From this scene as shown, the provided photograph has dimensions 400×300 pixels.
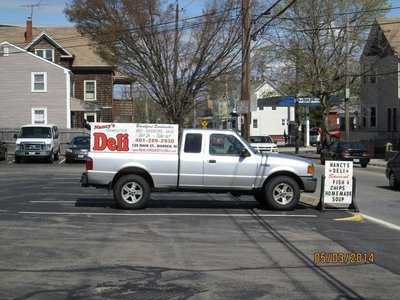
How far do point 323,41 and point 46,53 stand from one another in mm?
21237

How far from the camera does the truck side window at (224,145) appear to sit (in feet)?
50.2

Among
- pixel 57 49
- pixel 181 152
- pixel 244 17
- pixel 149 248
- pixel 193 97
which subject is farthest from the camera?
pixel 57 49

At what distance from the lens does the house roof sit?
180ft

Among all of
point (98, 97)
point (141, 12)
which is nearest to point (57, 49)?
point (98, 97)

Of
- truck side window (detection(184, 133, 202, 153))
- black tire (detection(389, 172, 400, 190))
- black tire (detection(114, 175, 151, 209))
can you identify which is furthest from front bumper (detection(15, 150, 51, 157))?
truck side window (detection(184, 133, 202, 153))

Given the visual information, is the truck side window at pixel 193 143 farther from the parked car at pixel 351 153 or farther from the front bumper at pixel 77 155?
the parked car at pixel 351 153

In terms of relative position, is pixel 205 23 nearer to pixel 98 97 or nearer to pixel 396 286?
pixel 98 97

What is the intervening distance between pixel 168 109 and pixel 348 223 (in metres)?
31.7

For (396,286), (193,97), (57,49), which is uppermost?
(57,49)

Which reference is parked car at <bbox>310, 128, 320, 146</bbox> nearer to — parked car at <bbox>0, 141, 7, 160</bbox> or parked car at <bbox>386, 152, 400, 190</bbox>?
parked car at <bbox>0, 141, 7, 160</bbox>

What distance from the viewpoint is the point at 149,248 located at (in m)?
10.3

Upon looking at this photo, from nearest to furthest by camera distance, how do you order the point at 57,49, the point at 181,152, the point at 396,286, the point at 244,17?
the point at 396,286
the point at 181,152
the point at 244,17
the point at 57,49
